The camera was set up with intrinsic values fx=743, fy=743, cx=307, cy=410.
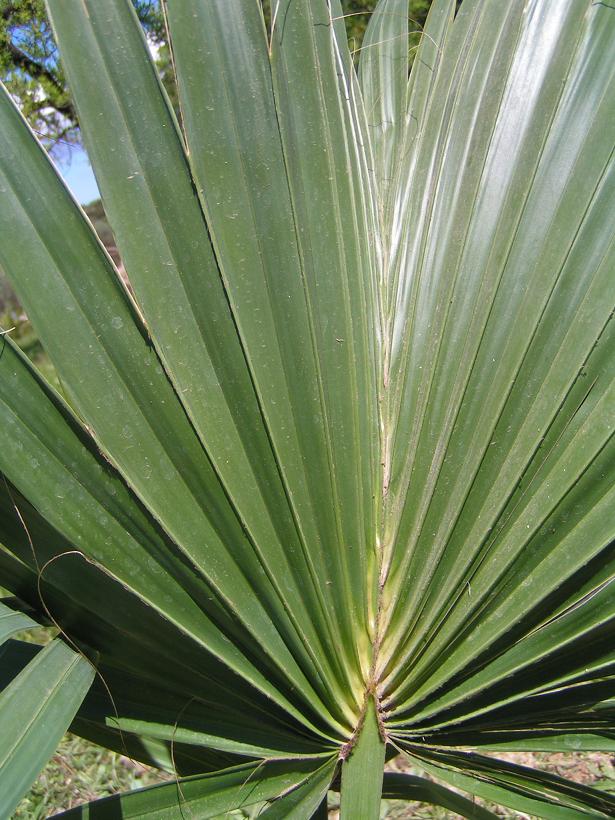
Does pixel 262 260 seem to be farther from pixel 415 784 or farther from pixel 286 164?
pixel 415 784

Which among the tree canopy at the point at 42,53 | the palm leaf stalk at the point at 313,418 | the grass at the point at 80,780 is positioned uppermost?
the tree canopy at the point at 42,53

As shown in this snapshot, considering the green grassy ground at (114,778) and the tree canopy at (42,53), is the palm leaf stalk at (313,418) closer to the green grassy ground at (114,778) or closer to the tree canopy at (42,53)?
the green grassy ground at (114,778)

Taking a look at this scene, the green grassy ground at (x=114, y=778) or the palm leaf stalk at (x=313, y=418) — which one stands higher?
the palm leaf stalk at (x=313, y=418)

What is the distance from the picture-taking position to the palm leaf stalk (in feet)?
2.27

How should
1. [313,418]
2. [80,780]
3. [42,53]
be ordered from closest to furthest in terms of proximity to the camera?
[313,418], [80,780], [42,53]

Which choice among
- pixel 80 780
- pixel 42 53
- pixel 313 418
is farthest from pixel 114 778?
pixel 42 53

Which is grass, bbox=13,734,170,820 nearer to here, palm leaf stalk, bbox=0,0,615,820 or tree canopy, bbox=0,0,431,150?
palm leaf stalk, bbox=0,0,615,820

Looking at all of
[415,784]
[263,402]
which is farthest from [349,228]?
[415,784]

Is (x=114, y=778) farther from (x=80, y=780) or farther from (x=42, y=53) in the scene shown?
(x=42, y=53)

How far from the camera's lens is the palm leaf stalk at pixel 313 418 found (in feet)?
2.27

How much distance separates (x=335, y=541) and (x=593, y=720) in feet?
1.25

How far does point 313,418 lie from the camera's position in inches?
31.7

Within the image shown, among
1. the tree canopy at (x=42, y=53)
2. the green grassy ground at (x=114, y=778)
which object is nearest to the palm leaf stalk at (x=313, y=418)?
the green grassy ground at (x=114, y=778)

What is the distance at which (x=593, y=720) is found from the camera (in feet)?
2.87
